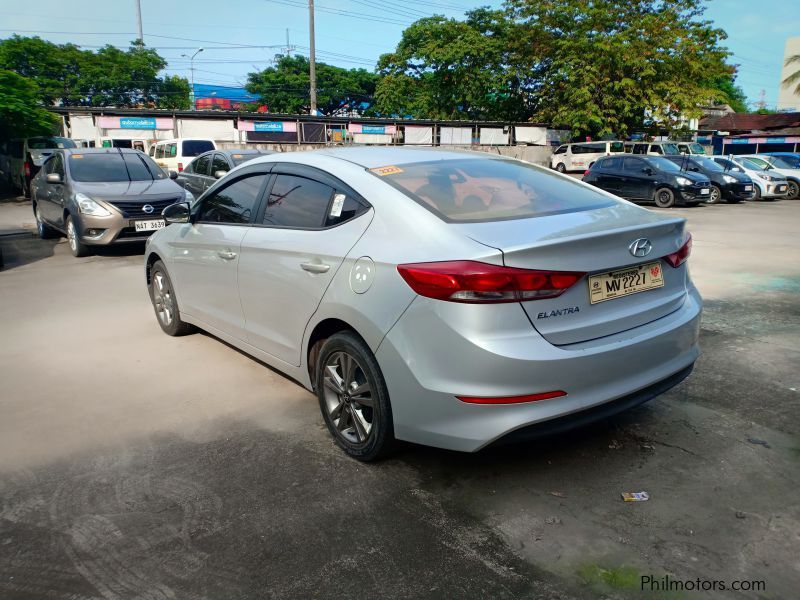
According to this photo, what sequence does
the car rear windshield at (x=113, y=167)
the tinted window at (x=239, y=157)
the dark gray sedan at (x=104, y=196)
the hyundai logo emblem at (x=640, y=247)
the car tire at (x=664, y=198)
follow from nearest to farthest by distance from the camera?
1. the hyundai logo emblem at (x=640, y=247)
2. the dark gray sedan at (x=104, y=196)
3. the car rear windshield at (x=113, y=167)
4. the tinted window at (x=239, y=157)
5. the car tire at (x=664, y=198)

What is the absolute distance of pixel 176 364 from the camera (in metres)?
4.97

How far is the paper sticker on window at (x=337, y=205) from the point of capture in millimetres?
3453

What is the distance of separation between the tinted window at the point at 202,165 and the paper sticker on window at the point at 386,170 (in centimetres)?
1057

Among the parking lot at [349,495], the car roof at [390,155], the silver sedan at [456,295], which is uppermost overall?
the car roof at [390,155]

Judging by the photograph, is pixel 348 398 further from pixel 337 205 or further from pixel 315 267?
pixel 337 205

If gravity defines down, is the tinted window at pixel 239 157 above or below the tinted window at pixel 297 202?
above

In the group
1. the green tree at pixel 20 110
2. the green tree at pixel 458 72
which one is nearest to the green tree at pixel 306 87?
the green tree at pixel 458 72

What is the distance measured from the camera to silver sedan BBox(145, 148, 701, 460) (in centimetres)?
269

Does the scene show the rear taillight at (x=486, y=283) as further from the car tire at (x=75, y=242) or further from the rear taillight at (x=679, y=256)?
the car tire at (x=75, y=242)

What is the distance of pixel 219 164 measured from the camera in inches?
502

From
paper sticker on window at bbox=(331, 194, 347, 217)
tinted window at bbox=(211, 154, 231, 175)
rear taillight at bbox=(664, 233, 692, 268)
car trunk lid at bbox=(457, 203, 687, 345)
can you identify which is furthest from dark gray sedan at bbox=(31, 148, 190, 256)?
rear taillight at bbox=(664, 233, 692, 268)

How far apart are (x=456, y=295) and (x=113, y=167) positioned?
9.67 m

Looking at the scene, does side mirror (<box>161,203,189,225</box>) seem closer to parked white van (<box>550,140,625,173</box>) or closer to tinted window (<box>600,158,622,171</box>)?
tinted window (<box>600,158,622,171</box>)

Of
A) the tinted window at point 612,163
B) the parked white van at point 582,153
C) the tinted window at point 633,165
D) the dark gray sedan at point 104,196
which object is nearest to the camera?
the dark gray sedan at point 104,196
